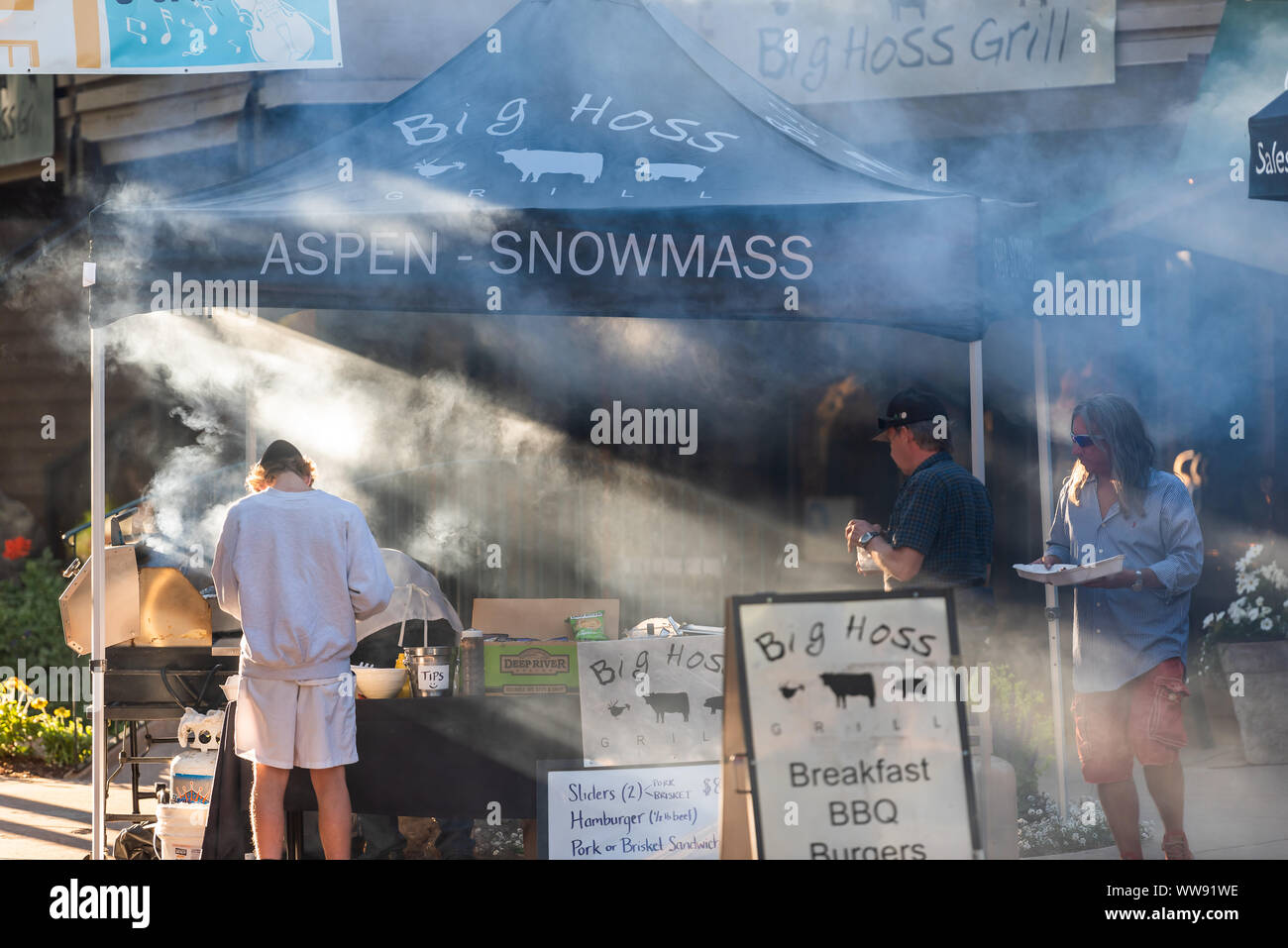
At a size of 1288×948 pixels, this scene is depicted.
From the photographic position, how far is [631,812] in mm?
4703

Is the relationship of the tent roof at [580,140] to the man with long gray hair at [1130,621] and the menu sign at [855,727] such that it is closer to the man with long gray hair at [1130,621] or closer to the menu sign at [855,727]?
the man with long gray hair at [1130,621]

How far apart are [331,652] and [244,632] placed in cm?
34

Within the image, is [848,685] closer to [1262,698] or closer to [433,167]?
[433,167]

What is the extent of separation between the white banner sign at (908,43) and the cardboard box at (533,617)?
514 cm

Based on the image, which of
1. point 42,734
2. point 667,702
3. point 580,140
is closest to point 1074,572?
point 667,702

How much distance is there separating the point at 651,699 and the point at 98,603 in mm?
2361

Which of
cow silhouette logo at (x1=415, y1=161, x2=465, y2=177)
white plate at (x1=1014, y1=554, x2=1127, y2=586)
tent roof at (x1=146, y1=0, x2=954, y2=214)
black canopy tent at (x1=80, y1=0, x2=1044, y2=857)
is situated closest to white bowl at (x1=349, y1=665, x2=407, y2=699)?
black canopy tent at (x1=80, y1=0, x2=1044, y2=857)

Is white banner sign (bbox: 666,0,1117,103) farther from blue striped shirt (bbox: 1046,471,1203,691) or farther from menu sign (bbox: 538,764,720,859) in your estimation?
menu sign (bbox: 538,764,720,859)

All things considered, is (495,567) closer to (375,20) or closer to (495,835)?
(495,835)

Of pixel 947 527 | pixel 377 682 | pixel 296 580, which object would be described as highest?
pixel 947 527

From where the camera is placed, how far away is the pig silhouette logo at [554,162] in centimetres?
492

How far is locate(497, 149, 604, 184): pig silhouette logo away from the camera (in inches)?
194

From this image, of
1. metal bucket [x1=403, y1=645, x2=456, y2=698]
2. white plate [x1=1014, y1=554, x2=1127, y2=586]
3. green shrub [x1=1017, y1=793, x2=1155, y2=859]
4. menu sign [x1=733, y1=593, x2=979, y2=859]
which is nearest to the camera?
menu sign [x1=733, y1=593, x2=979, y2=859]

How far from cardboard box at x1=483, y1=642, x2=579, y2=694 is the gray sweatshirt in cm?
51
